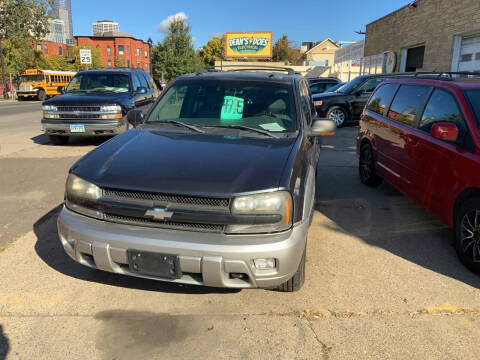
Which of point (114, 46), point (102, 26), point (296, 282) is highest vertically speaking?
point (102, 26)

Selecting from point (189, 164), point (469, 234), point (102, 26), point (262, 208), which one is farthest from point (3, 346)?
point (102, 26)

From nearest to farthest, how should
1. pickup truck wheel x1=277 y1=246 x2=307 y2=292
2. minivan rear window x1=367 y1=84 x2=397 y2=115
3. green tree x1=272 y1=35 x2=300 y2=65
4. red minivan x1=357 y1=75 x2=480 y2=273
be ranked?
pickup truck wheel x1=277 y1=246 x2=307 y2=292 → red minivan x1=357 y1=75 x2=480 y2=273 → minivan rear window x1=367 y1=84 x2=397 y2=115 → green tree x1=272 y1=35 x2=300 y2=65

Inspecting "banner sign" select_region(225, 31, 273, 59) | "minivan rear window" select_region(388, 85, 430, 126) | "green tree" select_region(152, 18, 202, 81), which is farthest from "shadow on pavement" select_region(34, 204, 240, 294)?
"banner sign" select_region(225, 31, 273, 59)

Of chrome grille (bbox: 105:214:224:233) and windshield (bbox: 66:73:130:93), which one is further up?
windshield (bbox: 66:73:130:93)

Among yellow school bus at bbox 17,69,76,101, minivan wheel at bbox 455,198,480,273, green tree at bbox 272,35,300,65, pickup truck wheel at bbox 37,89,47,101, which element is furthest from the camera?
green tree at bbox 272,35,300,65

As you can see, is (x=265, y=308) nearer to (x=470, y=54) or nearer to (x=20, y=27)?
(x=470, y=54)

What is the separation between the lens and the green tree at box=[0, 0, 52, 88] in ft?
140

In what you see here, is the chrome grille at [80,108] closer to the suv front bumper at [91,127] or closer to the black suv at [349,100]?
the suv front bumper at [91,127]

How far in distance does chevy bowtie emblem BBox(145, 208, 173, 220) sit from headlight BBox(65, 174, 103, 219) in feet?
1.37

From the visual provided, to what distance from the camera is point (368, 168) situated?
6348 mm

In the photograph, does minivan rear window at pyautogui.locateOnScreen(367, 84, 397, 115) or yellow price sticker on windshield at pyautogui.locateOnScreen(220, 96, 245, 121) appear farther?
minivan rear window at pyautogui.locateOnScreen(367, 84, 397, 115)

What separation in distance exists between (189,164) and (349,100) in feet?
38.0

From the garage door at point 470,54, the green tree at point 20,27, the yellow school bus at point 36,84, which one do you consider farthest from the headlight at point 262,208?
the green tree at point 20,27

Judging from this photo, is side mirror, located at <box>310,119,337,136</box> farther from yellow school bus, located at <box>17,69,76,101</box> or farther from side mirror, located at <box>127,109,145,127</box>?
yellow school bus, located at <box>17,69,76,101</box>
